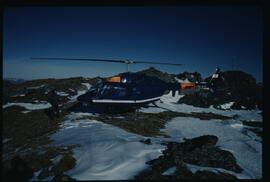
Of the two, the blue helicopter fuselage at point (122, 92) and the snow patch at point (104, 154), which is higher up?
the blue helicopter fuselage at point (122, 92)

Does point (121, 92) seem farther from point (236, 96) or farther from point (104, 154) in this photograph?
point (236, 96)

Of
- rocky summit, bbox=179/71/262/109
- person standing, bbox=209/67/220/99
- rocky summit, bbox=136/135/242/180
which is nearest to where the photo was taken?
rocky summit, bbox=136/135/242/180

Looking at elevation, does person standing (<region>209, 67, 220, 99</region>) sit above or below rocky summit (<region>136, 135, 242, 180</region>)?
above

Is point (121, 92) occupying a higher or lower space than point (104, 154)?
higher

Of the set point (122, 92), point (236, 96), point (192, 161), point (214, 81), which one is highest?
point (214, 81)

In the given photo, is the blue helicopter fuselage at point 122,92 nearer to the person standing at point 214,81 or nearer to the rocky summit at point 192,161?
the rocky summit at point 192,161

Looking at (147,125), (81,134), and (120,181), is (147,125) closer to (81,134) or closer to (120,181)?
(81,134)

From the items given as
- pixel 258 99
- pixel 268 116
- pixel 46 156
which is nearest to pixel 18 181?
pixel 46 156

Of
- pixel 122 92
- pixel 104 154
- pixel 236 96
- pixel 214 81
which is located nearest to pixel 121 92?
pixel 122 92

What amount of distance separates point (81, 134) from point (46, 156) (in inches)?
69.5

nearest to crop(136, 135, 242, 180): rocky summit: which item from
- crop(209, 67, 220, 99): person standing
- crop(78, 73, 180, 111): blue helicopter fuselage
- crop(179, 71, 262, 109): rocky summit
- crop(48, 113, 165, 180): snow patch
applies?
crop(48, 113, 165, 180): snow patch

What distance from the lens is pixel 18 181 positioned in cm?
249

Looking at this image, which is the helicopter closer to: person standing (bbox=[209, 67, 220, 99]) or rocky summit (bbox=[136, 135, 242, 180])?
rocky summit (bbox=[136, 135, 242, 180])

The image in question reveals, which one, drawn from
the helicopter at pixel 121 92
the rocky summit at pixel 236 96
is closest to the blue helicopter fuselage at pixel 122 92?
the helicopter at pixel 121 92
